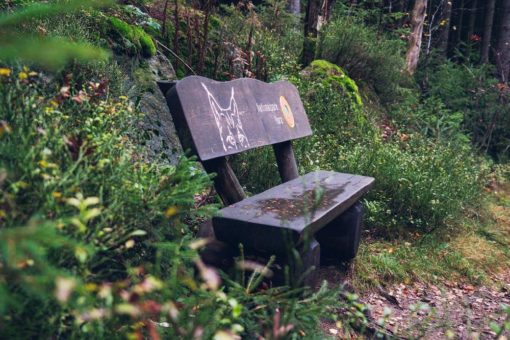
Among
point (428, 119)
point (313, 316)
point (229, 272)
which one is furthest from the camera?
point (428, 119)

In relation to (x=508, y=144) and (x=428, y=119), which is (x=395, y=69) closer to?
(x=428, y=119)

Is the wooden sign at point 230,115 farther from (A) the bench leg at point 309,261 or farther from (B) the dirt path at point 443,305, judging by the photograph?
(B) the dirt path at point 443,305

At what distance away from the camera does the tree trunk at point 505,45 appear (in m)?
11.2

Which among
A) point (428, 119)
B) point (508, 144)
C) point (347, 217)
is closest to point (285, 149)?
point (347, 217)

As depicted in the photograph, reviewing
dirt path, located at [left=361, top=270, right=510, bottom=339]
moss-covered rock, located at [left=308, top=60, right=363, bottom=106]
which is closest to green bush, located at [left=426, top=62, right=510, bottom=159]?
moss-covered rock, located at [left=308, top=60, right=363, bottom=106]

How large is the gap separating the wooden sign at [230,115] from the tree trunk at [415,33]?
23.1 ft

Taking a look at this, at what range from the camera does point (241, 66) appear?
18.3ft

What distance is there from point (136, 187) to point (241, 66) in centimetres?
391

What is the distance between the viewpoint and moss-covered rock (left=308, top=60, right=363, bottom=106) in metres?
6.33

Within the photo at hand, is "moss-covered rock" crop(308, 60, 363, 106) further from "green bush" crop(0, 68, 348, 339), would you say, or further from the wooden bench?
"green bush" crop(0, 68, 348, 339)

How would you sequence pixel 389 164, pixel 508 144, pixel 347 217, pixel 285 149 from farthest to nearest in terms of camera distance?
pixel 508 144
pixel 389 164
pixel 285 149
pixel 347 217

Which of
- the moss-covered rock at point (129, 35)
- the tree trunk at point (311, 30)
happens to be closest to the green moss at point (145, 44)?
the moss-covered rock at point (129, 35)

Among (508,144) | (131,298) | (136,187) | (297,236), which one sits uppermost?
(136,187)

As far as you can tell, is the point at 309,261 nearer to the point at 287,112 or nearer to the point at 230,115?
the point at 230,115
